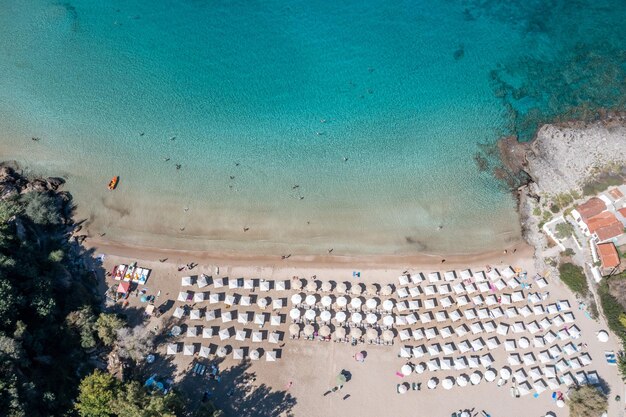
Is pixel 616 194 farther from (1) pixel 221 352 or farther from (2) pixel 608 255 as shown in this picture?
(1) pixel 221 352

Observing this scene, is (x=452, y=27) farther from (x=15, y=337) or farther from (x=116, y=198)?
(x=15, y=337)

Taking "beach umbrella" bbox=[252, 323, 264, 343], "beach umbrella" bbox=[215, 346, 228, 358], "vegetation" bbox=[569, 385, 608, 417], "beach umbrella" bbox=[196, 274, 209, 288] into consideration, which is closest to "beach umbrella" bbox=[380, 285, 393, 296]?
"beach umbrella" bbox=[252, 323, 264, 343]

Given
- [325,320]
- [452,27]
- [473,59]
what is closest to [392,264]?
[325,320]

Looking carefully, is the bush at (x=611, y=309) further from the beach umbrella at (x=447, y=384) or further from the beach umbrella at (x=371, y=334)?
the beach umbrella at (x=371, y=334)

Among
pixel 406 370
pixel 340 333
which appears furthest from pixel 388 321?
pixel 340 333

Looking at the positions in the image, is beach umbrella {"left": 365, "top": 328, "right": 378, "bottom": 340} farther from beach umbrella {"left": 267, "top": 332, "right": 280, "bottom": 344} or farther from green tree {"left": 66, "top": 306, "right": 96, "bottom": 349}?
green tree {"left": 66, "top": 306, "right": 96, "bottom": 349}

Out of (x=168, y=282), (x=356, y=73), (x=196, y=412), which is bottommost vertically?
(x=196, y=412)

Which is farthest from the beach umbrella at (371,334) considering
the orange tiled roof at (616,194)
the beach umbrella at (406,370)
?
the orange tiled roof at (616,194)
